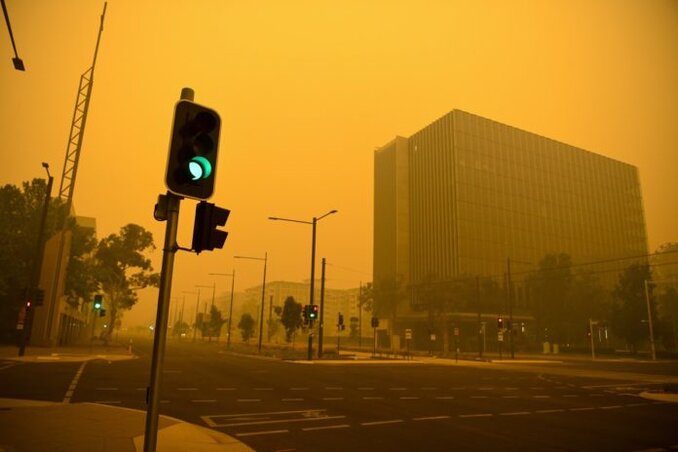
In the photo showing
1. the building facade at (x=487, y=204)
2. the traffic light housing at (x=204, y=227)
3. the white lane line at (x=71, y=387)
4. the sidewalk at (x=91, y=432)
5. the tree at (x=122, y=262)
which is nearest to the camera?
the traffic light housing at (x=204, y=227)

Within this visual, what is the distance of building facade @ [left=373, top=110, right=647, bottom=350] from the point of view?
93938 millimetres

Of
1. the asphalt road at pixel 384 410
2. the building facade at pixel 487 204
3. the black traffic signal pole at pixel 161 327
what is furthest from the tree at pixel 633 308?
the black traffic signal pole at pixel 161 327

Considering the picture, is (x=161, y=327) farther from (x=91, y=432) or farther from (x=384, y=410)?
(x=384, y=410)

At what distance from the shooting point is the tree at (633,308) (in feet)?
204

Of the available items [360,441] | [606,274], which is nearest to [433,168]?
[606,274]

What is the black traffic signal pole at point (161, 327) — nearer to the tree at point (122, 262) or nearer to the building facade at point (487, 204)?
the tree at point (122, 262)

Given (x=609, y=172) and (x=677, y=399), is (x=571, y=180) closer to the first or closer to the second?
(x=609, y=172)

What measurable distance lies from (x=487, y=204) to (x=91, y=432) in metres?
95.5

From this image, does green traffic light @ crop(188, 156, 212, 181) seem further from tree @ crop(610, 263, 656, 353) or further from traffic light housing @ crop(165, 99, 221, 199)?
tree @ crop(610, 263, 656, 353)

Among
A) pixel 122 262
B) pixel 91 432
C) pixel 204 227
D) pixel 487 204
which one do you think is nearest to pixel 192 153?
pixel 204 227

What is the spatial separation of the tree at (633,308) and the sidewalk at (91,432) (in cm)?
6780

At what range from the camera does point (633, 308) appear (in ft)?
205

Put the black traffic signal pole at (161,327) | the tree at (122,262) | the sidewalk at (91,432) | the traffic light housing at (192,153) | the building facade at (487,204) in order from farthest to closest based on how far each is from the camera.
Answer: the building facade at (487,204), the tree at (122,262), the sidewalk at (91,432), the traffic light housing at (192,153), the black traffic signal pole at (161,327)

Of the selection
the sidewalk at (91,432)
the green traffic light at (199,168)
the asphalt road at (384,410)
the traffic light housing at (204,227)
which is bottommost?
the asphalt road at (384,410)
